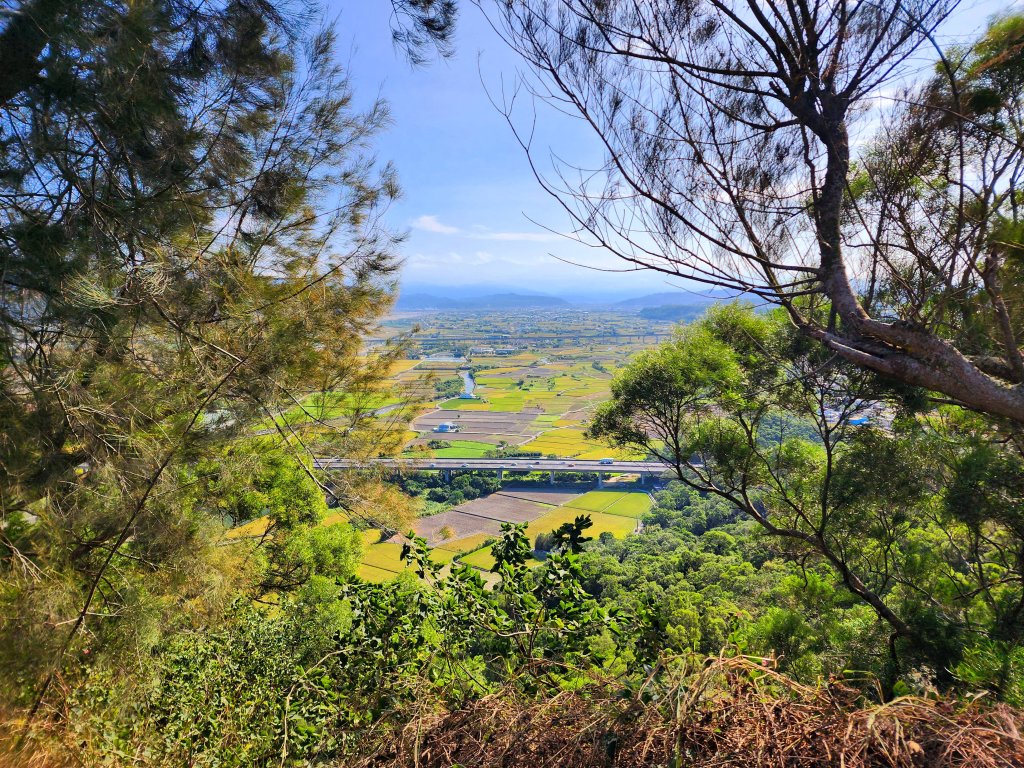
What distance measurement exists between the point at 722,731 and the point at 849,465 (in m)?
4.23

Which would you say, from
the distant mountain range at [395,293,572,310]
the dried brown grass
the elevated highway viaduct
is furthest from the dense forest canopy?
the distant mountain range at [395,293,572,310]

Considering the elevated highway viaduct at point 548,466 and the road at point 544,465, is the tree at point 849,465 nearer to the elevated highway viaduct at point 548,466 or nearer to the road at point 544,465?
the elevated highway viaduct at point 548,466

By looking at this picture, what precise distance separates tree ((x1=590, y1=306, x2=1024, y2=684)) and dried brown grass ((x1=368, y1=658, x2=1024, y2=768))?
2.86 meters

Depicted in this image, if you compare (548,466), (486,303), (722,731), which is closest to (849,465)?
(722,731)

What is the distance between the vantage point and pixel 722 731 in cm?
86

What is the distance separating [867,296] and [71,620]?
348cm

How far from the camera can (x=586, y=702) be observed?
1.03m

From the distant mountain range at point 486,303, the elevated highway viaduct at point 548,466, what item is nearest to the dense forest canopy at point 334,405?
the elevated highway viaduct at point 548,466

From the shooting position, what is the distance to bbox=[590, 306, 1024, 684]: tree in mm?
3377

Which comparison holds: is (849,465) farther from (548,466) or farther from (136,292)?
(548,466)

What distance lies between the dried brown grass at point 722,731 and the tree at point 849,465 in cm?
286

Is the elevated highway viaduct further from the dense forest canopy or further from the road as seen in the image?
the dense forest canopy

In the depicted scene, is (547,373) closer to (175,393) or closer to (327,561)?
(327,561)

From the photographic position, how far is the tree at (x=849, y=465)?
3.38m
